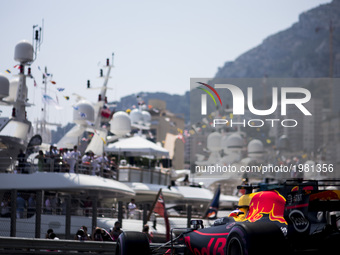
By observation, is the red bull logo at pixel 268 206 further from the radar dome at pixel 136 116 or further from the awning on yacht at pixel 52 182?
the radar dome at pixel 136 116

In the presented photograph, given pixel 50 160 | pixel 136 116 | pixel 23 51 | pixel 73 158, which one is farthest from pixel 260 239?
pixel 136 116

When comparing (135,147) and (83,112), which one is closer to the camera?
(83,112)

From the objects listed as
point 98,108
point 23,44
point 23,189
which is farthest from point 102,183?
point 98,108

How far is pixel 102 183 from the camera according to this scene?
26.2 metres

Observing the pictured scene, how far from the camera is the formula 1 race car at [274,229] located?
6.97 metres

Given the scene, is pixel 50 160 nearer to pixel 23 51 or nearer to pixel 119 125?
pixel 23 51

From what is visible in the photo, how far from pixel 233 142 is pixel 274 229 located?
55.4 metres

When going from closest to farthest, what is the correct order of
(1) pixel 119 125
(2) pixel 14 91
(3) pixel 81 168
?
(3) pixel 81 168 < (2) pixel 14 91 < (1) pixel 119 125

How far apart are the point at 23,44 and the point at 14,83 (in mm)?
2378

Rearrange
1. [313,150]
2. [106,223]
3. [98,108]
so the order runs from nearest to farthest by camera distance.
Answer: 1. [106,223]
2. [98,108]
3. [313,150]

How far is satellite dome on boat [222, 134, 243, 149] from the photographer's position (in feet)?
202

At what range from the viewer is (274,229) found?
701cm

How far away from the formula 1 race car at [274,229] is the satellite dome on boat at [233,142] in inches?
2059

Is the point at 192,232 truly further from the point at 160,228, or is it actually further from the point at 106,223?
the point at 160,228
